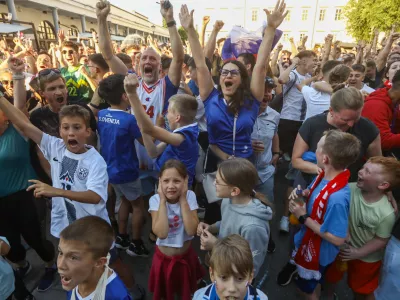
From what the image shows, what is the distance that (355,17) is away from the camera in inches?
842

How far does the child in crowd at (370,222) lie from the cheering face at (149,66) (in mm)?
2354

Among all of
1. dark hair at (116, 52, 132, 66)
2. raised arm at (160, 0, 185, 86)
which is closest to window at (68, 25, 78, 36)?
dark hair at (116, 52, 132, 66)

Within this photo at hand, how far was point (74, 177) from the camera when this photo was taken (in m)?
2.04

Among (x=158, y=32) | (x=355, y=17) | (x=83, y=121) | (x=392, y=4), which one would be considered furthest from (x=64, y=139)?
(x=158, y=32)

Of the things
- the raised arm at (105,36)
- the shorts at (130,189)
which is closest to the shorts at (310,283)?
the shorts at (130,189)

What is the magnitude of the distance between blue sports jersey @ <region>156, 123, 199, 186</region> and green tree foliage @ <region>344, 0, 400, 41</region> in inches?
758

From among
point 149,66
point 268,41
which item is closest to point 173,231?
point 268,41

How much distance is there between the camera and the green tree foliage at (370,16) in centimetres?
1801

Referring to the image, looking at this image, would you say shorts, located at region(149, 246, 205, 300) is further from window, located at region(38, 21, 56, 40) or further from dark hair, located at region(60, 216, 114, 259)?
window, located at region(38, 21, 56, 40)

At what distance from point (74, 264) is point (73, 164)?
82 centimetres

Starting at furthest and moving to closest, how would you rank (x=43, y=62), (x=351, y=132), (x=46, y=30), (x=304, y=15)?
(x=304, y=15), (x=46, y=30), (x=43, y=62), (x=351, y=132)

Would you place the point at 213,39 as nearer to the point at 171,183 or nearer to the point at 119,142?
the point at 119,142

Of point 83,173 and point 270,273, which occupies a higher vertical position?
point 83,173

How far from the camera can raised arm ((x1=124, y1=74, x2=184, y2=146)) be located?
1.96 metres
